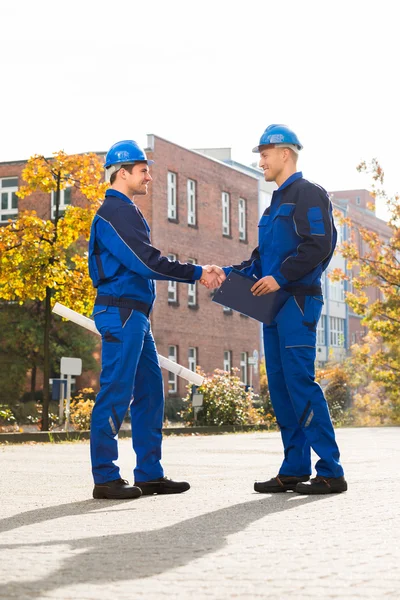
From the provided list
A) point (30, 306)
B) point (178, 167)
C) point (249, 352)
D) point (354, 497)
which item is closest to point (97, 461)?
point (354, 497)

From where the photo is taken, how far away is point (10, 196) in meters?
51.4

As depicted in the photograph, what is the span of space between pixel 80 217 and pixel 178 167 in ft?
95.9

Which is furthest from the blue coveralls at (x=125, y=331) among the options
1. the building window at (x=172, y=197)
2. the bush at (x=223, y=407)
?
the building window at (x=172, y=197)

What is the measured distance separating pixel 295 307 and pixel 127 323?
992mm

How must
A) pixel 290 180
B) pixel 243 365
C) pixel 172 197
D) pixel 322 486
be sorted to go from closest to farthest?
pixel 322 486, pixel 290 180, pixel 172 197, pixel 243 365

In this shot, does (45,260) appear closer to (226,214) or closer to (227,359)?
(227,359)

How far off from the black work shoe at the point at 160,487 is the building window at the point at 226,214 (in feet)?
160

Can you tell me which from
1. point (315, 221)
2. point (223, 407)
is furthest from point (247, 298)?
point (223, 407)

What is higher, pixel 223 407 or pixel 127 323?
pixel 223 407

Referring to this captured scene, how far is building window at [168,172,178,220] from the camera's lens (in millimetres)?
50628

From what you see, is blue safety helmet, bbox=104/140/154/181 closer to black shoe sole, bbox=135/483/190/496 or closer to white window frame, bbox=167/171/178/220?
black shoe sole, bbox=135/483/190/496

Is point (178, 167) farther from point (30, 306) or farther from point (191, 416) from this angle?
point (191, 416)

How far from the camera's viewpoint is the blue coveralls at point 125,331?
6.93 meters

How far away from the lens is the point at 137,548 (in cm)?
458
